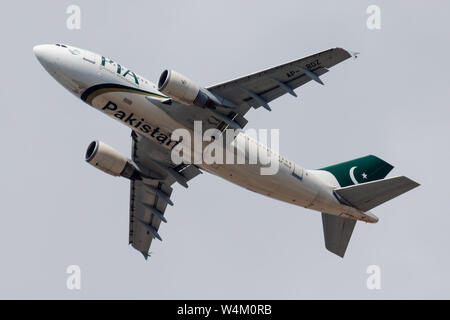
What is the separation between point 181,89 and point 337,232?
1622cm

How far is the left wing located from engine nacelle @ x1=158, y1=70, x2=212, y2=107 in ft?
24.1

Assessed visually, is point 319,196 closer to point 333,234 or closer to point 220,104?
point 333,234

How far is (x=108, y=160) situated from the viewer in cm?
4756

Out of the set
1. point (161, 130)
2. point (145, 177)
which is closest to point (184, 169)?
point (145, 177)

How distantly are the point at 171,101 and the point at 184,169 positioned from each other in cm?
765

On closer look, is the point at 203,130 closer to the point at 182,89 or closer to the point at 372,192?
the point at 182,89

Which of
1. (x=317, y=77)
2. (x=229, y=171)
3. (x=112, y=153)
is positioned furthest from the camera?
(x=112, y=153)

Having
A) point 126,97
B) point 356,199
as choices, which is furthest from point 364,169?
point 126,97

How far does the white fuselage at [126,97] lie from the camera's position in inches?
1645

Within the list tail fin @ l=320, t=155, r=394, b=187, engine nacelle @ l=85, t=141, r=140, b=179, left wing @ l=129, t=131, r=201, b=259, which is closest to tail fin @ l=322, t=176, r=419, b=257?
tail fin @ l=320, t=155, r=394, b=187

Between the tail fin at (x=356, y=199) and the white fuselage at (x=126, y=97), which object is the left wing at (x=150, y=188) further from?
the tail fin at (x=356, y=199)

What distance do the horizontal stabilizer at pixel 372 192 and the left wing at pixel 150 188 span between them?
31.9ft

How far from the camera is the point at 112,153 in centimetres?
4778

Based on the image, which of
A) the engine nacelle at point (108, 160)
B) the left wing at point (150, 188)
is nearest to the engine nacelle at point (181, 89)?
the left wing at point (150, 188)
